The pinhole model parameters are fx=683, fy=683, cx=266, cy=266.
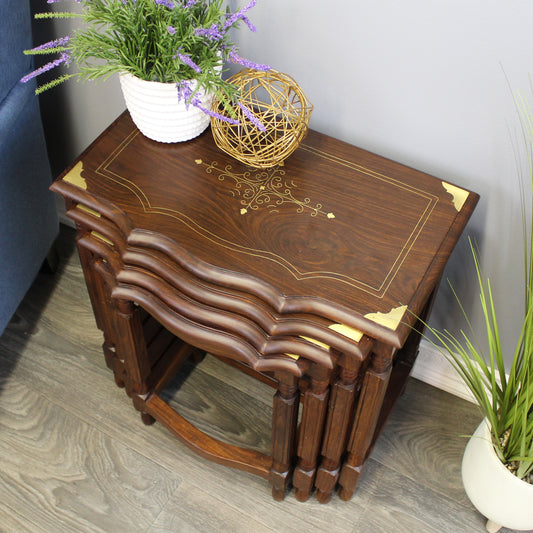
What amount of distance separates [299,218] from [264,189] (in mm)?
82

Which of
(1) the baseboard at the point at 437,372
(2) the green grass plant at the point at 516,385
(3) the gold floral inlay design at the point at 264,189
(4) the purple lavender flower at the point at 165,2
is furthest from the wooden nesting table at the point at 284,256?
(1) the baseboard at the point at 437,372

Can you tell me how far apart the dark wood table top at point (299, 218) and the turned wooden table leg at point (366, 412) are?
75mm

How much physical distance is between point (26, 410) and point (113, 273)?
54 centimetres

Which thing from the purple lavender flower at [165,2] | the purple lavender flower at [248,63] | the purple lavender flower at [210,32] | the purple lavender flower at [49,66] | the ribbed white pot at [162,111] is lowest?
the ribbed white pot at [162,111]

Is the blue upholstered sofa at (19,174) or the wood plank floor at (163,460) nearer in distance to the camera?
the blue upholstered sofa at (19,174)

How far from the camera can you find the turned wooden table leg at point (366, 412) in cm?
101

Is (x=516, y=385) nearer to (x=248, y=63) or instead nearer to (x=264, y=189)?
(x=264, y=189)

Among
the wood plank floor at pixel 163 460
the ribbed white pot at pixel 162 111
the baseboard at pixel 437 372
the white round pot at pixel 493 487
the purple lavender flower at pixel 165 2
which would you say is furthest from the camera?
the baseboard at pixel 437 372

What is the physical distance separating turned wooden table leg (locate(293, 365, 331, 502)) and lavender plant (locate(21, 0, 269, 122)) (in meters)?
0.41

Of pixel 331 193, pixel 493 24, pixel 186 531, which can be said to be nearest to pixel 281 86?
pixel 331 193

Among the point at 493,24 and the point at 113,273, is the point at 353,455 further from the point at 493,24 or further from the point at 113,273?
the point at 493,24

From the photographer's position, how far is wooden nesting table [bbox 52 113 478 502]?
985 millimetres

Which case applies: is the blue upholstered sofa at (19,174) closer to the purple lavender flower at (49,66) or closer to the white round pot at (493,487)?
the purple lavender flower at (49,66)

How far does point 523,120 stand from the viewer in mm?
1069
